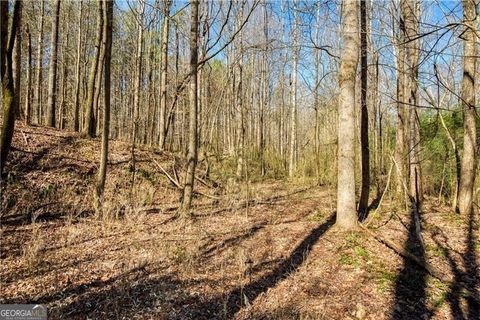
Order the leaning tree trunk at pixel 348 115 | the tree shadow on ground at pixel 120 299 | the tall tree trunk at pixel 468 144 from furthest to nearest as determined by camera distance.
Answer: the tall tree trunk at pixel 468 144, the leaning tree trunk at pixel 348 115, the tree shadow on ground at pixel 120 299

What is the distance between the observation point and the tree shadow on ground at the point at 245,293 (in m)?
3.47

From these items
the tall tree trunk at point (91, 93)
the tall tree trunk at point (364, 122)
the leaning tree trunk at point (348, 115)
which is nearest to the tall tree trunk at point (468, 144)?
the tall tree trunk at point (364, 122)

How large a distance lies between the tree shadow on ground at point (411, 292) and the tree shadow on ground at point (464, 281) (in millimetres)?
292

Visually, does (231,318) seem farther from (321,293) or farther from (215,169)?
(215,169)

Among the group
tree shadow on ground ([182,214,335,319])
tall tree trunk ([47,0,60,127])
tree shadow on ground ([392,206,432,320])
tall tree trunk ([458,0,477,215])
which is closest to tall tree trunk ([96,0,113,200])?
tree shadow on ground ([182,214,335,319])

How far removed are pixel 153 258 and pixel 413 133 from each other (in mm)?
6964

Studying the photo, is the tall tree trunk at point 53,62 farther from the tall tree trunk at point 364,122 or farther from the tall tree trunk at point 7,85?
the tall tree trunk at point 364,122

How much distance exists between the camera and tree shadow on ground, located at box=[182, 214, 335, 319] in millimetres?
3473

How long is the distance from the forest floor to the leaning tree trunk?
0.46m

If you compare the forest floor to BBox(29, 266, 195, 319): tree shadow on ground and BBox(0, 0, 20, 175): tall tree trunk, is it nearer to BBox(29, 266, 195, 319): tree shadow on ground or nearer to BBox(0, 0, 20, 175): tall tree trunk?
BBox(29, 266, 195, 319): tree shadow on ground

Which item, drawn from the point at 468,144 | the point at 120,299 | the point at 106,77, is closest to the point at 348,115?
the point at 468,144

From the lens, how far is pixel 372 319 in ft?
11.6

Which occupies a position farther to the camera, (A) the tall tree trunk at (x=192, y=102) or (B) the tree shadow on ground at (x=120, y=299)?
(A) the tall tree trunk at (x=192, y=102)

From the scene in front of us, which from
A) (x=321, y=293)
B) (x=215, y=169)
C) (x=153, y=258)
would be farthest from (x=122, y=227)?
(x=215, y=169)
